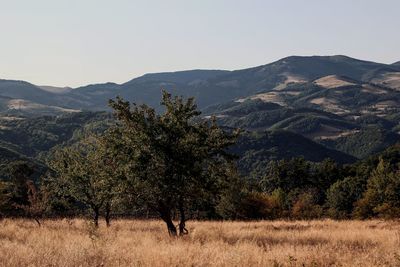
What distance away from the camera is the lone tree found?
22125 mm

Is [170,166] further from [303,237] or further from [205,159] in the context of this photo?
[303,237]

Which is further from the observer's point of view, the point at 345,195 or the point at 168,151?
the point at 345,195

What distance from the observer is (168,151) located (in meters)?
22.5

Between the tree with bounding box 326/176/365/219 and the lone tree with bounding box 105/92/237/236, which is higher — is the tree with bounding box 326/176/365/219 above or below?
below

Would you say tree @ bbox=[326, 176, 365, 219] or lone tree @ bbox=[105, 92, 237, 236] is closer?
lone tree @ bbox=[105, 92, 237, 236]

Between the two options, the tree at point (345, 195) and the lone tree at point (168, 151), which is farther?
the tree at point (345, 195)

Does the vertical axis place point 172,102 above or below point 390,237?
above

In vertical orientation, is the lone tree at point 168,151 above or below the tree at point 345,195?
above

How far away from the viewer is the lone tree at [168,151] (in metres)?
22.1

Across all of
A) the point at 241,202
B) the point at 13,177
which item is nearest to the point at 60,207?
the point at 13,177

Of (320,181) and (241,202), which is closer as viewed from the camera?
(241,202)

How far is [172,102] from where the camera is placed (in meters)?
23.0

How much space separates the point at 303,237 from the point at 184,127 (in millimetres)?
7840

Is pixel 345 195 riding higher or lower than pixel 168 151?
lower
